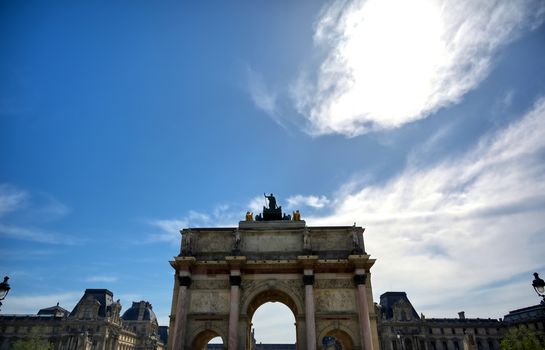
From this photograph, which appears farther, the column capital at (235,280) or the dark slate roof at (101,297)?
the dark slate roof at (101,297)

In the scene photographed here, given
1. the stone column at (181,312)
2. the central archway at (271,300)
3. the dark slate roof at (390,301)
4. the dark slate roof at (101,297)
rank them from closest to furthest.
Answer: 1. the stone column at (181,312)
2. the central archway at (271,300)
3. the dark slate roof at (101,297)
4. the dark slate roof at (390,301)

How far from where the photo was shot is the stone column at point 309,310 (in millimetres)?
23297

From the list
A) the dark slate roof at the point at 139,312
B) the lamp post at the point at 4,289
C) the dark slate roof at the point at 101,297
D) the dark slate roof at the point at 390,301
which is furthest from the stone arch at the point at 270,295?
the dark slate roof at the point at 139,312

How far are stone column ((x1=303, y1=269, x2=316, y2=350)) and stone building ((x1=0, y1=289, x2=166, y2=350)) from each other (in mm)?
45732

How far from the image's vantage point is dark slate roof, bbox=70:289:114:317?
208ft

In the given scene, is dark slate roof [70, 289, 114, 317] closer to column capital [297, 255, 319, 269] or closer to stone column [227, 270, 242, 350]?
stone column [227, 270, 242, 350]

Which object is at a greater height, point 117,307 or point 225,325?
point 117,307

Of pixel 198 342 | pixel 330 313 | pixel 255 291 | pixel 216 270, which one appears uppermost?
pixel 216 270

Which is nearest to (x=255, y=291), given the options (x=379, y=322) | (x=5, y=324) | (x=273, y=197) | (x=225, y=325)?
(x=225, y=325)

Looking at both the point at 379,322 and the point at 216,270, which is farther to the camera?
the point at 379,322

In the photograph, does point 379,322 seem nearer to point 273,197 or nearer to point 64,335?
point 273,197

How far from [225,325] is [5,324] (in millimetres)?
58593

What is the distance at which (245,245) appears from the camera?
90.0 feet

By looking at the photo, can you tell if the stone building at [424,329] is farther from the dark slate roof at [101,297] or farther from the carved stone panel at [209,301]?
the dark slate roof at [101,297]
